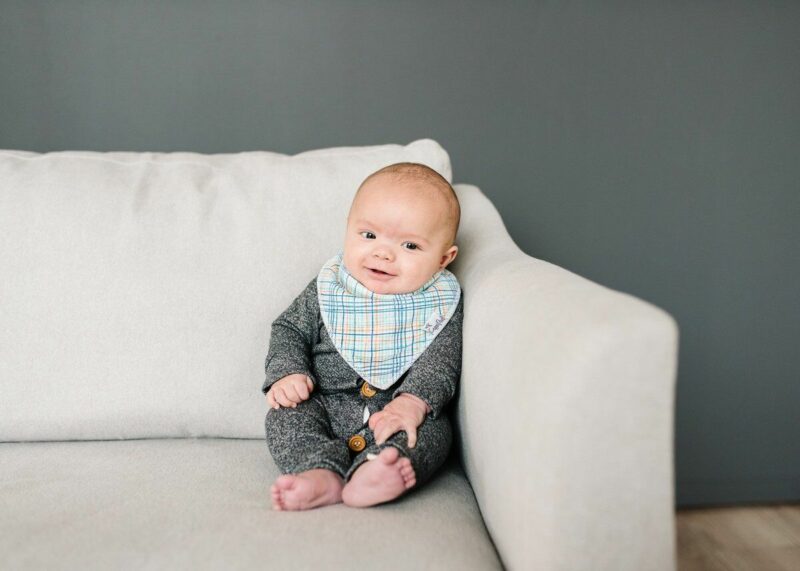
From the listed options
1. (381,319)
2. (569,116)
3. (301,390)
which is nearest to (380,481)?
(301,390)

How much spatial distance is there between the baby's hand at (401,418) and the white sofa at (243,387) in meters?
0.07

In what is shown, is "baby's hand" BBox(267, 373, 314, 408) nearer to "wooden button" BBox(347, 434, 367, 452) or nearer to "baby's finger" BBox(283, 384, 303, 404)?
"baby's finger" BBox(283, 384, 303, 404)

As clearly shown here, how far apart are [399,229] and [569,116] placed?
3.08 ft

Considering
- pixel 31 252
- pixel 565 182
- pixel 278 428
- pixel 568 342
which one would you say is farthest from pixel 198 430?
pixel 565 182

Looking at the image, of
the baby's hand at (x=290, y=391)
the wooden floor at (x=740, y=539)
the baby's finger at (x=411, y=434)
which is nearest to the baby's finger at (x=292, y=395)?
the baby's hand at (x=290, y=391)

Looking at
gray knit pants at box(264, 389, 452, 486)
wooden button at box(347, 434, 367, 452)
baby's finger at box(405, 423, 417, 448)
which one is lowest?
wooden button at box(347, 434, 367, 452)

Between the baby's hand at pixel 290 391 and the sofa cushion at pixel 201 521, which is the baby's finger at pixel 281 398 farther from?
the sofa cushion at pixel 201 521

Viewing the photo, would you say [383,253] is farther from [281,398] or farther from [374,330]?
[281,398]

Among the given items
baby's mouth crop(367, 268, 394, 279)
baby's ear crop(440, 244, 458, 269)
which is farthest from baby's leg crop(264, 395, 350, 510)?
baby's ear crop(440, 244, 458, 269)

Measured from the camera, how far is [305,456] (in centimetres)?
107

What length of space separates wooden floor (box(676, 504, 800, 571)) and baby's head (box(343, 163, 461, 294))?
108 cm

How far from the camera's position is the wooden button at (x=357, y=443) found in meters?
1.15

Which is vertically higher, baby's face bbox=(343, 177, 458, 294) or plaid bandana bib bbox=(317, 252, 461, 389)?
baby's face bbox=(343, 177, 458, 294)

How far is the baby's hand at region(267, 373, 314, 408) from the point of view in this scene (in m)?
1.16
